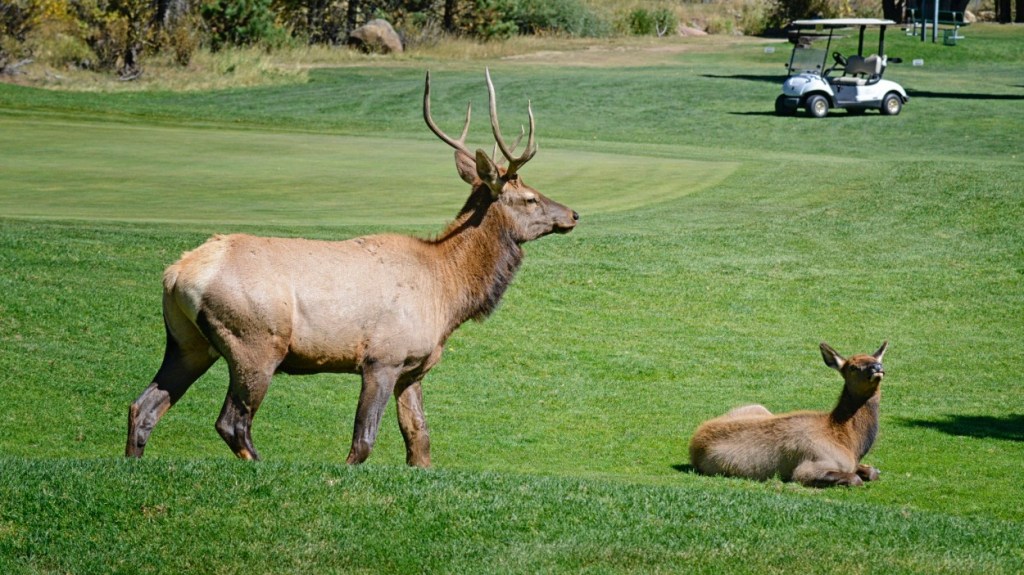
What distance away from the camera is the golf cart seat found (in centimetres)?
3866

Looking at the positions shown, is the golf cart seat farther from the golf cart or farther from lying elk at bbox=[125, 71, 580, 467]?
lying elk at bbox=[125, 71, 580, 467]

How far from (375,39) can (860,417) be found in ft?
153

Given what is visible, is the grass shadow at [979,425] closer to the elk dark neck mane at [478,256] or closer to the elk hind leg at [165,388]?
the elk dark neck mane at [478,256]

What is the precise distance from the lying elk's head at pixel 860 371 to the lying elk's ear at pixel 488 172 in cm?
284

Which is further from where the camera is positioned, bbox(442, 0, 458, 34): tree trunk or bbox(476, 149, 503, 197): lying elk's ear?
bbox(442, 0, 458, 34): tree trunk

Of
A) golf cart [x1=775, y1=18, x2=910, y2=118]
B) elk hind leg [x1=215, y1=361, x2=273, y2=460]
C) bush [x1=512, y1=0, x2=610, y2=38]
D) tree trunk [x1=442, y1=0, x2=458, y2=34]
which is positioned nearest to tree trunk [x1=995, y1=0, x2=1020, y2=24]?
bush [x1=512, y1=0, x2=610, y2=38]

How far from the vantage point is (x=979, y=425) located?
40.2ft

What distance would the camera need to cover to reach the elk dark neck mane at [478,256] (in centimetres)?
983

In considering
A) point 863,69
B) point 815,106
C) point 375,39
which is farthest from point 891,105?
point 375,39

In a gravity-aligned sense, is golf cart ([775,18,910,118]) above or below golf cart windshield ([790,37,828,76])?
below

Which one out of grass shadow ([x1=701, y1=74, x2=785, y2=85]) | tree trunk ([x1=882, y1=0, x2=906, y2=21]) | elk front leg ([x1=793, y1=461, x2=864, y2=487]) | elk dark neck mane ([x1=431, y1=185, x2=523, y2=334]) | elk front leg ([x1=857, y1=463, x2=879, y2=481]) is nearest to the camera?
elk dark neck mane ([x1=431, y1=185, x2=523, y2=334])

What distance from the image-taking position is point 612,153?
3008 cm

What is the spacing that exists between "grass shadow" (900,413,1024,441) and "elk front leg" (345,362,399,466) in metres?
5.36

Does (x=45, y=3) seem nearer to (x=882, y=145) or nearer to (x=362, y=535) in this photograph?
(x=882, y=145)
